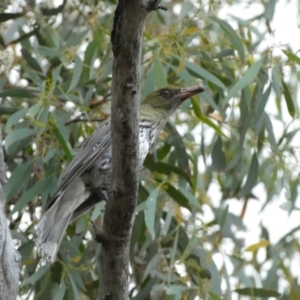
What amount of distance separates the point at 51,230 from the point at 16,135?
0.47 meters

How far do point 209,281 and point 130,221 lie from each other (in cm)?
133

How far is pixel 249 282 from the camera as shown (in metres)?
5.25

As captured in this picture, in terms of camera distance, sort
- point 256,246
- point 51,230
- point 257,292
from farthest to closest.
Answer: point 256,246
point 257,292
point 51,230

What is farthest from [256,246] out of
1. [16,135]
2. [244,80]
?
[16,135]

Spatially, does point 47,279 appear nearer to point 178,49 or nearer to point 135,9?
point 178,49

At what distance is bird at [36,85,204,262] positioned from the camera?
14.0ft

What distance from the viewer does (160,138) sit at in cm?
519

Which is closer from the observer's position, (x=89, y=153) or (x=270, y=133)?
(x=89, y=153)

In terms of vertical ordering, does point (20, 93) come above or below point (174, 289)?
above

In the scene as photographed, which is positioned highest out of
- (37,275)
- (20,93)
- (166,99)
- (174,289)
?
(20,93)

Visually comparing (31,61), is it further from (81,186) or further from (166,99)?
(81,186)

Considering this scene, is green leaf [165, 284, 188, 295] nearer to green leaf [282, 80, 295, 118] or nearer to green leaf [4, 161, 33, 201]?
green leaf [4, 161, 33, 201]

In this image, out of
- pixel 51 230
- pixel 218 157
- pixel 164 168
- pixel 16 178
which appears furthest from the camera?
pixel 218 157

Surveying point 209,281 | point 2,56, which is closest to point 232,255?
point 209,281
